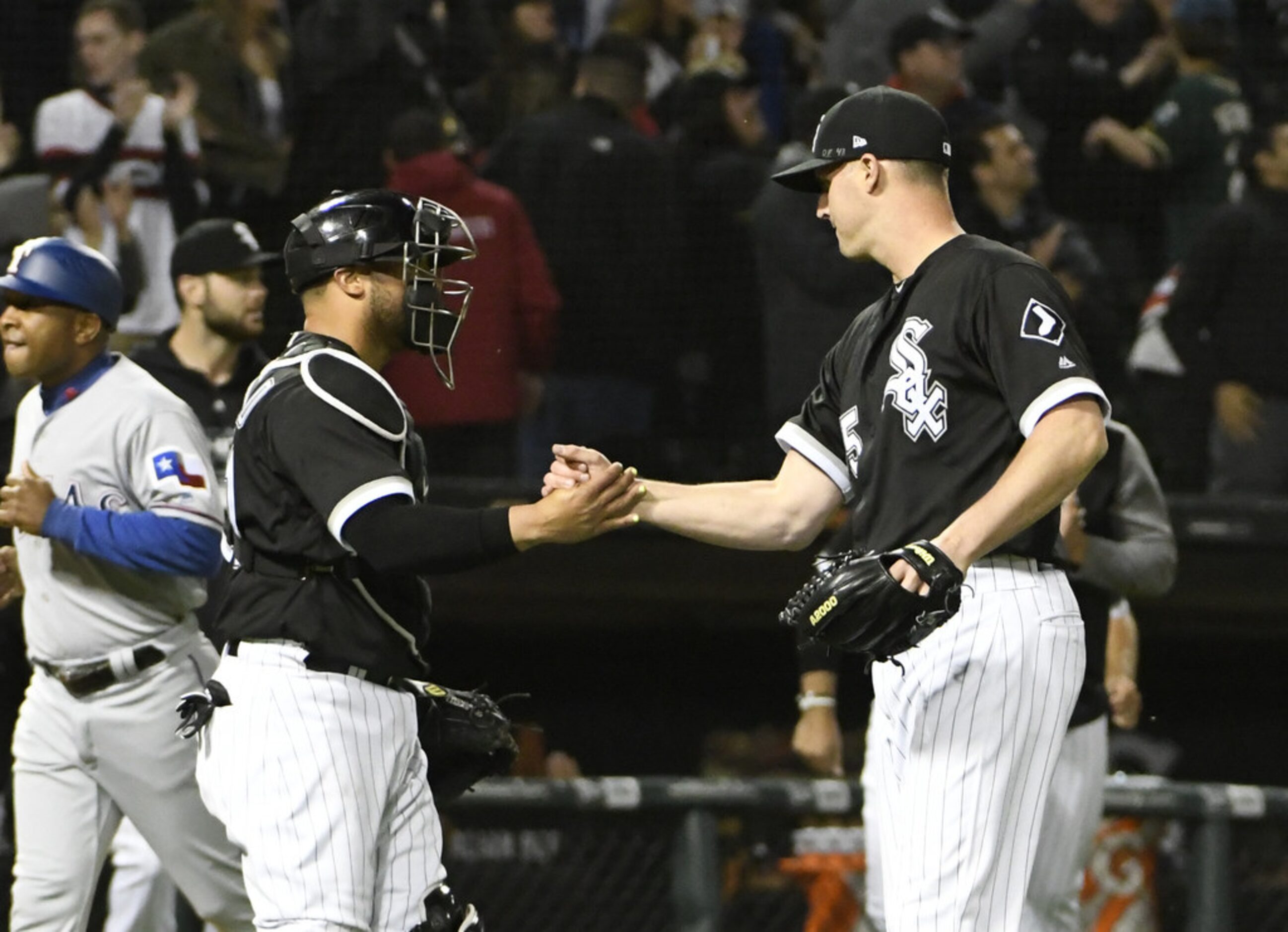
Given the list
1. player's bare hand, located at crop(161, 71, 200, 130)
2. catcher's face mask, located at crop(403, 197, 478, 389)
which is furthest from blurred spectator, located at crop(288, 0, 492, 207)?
catcher's face mask, located at crop(403, 197, 478, 389)

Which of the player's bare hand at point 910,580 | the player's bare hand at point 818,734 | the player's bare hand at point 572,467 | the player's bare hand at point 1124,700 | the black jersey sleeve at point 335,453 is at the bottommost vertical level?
the player's bare hand at point 1124,700

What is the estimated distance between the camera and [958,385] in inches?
135

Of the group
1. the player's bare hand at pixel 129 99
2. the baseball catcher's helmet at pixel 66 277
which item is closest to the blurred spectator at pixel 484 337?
the player's bare hand at pixel 129 99

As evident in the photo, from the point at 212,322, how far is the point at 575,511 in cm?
258

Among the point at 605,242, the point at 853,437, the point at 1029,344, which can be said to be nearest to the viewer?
the point at 1029,344

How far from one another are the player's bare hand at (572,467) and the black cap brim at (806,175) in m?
0.60

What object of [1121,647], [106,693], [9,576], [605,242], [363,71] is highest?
[363,71]

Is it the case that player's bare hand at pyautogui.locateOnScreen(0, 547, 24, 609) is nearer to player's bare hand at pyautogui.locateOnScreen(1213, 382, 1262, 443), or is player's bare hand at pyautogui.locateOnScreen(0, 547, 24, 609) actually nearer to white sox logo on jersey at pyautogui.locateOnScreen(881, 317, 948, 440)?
white sox logo on jersey at pyautogui.locateOnScreen(881, 317, 948, 440)

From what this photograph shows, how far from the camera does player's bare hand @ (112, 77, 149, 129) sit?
6980 mm

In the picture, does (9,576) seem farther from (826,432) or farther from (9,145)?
(9,145)

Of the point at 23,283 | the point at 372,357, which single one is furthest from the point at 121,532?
the point at 372,357

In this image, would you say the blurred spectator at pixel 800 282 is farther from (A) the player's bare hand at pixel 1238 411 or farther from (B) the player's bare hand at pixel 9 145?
(B) the player's bare hand at pixel 9 145

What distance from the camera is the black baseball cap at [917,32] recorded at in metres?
7.14

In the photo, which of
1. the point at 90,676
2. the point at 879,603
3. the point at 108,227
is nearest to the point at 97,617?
the point at 90,676
